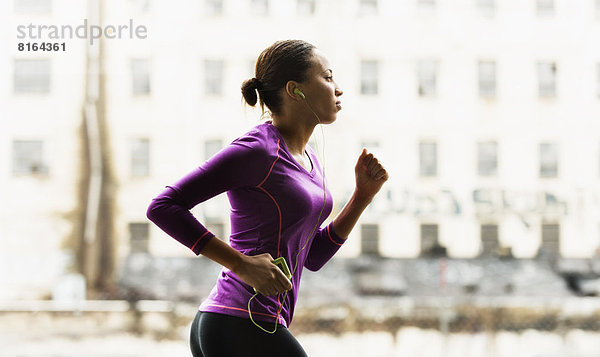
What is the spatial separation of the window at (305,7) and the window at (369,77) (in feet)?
2.36

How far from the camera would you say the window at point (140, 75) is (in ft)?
22.5

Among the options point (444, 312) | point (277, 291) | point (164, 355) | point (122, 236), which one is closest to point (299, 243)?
point (277, 291)

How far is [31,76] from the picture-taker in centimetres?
675

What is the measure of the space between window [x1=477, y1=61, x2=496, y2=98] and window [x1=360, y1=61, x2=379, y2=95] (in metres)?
1.06

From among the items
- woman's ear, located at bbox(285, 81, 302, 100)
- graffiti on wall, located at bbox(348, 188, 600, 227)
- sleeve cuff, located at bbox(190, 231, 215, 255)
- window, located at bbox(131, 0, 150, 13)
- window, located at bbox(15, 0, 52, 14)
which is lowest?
graffiti on wall, located at bbox(348, 188, 600, 227)

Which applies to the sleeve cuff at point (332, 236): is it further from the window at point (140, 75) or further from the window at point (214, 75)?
the window at point (140, 75)

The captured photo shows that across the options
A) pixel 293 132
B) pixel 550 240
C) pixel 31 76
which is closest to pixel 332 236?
pixel 293 132

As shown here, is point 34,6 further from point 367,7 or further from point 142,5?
point 367,7

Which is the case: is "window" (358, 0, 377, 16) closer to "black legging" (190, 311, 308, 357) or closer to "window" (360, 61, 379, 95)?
"window" (360, 61, 379, 95)

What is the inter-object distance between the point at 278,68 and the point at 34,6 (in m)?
2.83

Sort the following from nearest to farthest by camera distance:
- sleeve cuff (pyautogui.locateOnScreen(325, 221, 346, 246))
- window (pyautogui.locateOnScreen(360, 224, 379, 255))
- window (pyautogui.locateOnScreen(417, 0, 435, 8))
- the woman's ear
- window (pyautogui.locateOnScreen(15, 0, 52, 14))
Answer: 1. the woman's ear
2. sleeve cuff (pyautogui.locateOnScreen(325, 221, 346, 246))
3. window (pyautogui.locateOnScreen(15, 0, 52, 14))
4. window (pyautogui.locateOnScreen(417, 0, 435, 8))
5. window (pyautogui.locateOnScreen(360, 224, 379, 255))

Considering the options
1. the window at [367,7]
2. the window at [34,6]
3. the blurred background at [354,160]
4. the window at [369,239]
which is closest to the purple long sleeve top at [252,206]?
the window at [34,6]

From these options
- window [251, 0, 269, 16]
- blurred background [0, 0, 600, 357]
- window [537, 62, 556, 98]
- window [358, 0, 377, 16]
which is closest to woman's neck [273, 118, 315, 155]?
blurred background [0, 0, 600, 357]

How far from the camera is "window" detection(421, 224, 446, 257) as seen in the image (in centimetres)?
748
